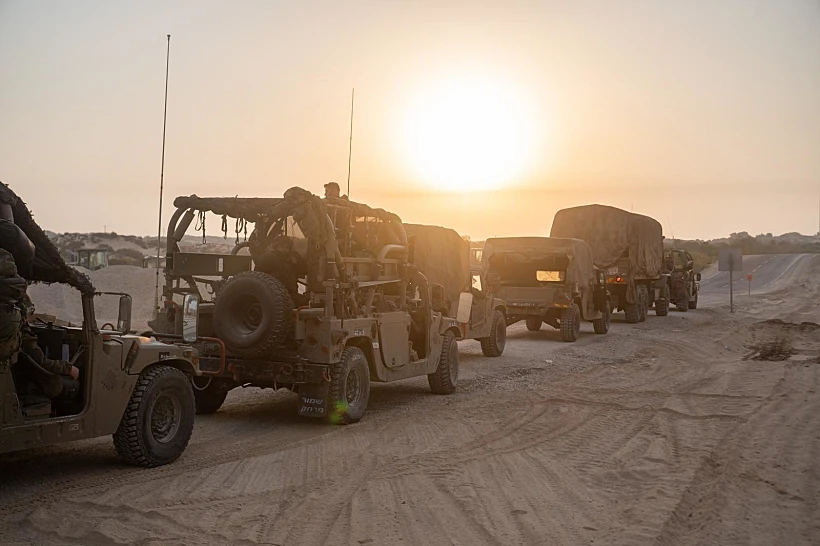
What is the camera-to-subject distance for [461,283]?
639 inches

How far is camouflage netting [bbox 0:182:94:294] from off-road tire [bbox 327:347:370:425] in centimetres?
326

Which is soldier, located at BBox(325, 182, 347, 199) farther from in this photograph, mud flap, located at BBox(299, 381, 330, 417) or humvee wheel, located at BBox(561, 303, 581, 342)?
humvee wheel, located at BBox(561, 303, 581, 342)

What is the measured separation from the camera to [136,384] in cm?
731

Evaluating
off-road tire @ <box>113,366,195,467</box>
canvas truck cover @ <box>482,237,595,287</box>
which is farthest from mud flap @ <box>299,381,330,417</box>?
canvas truck cover @ <box>482,237,595,287</box>

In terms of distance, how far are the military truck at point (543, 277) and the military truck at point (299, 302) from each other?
31.1 ft

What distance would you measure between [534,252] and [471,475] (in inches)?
536

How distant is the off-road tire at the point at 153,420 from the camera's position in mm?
7180

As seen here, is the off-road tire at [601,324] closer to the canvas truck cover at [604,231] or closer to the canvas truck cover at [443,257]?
the canvas truck cover at [604,231]

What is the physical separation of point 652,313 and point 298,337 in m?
26.6

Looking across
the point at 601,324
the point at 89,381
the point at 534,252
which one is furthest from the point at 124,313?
the point at 601,324

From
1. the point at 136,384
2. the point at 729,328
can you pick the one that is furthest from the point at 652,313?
the point at 136,384

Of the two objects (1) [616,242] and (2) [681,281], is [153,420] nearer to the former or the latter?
(1) [616,242]

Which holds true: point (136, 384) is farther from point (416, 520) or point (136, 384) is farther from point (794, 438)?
point (794, 438)

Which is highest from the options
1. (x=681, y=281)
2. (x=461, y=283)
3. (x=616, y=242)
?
(x=616, y=242)
